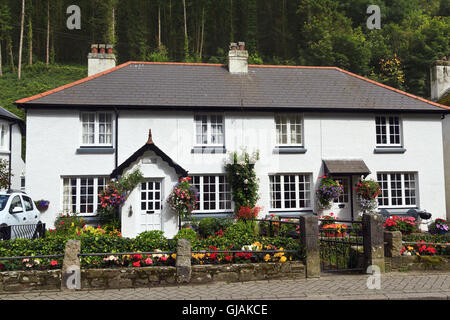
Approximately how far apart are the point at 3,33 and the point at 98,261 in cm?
5108

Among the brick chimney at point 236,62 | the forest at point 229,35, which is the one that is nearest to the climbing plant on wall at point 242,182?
the brick chimney at point 236,62

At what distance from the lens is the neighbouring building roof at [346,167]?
16297 mm

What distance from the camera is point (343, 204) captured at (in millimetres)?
17031

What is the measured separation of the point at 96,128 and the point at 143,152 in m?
2.93

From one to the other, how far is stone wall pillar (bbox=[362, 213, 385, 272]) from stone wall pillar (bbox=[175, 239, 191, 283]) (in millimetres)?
4680

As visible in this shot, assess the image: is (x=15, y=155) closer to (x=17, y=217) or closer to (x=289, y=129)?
(x=17, y=217)

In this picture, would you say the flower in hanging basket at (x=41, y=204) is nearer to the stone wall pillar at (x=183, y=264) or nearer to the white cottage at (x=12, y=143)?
the stone wall pillar at (x=183, y=264)

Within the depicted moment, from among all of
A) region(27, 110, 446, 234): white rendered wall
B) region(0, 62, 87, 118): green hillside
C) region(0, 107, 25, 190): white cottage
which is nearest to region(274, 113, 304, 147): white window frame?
region(27, 110, 446, 234): white rendered wall

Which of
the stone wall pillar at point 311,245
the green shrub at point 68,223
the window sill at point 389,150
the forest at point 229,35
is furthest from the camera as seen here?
the forest at point 229,35

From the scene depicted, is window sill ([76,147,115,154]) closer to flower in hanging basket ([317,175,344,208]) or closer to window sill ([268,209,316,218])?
window sill ([268,209,316,218])

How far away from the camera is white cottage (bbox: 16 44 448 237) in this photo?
1522cm

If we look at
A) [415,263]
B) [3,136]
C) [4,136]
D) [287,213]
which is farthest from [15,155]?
[415,263]

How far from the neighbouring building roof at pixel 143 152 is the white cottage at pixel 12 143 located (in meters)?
12.9
